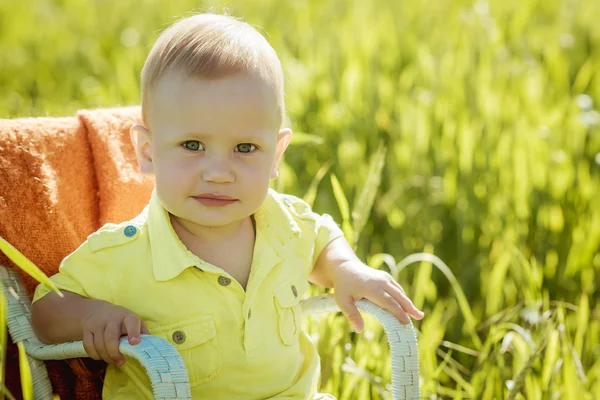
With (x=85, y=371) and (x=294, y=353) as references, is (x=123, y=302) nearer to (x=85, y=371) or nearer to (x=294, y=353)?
(x=85, y=371)

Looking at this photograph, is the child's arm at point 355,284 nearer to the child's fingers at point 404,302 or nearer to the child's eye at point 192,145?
the child's fingers at point 404,302

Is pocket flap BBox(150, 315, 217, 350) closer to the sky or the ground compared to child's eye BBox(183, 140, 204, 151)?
closer to the ground

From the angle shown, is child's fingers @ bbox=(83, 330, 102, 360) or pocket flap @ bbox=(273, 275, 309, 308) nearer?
child's fingers @ bbox=(83, 330, 102, 360)

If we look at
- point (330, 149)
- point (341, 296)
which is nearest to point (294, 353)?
point (341, 296)

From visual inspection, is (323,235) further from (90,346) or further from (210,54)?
(90,346)

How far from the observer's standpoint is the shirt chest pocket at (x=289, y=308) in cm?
204

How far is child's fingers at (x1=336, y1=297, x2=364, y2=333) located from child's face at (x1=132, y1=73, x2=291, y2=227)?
0.37 meters

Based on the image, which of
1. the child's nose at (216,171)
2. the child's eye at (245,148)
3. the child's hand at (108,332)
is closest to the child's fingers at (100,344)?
the child's hand at (108,332)

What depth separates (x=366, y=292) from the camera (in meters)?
2.08

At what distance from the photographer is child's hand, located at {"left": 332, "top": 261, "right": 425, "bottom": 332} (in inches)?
79.7

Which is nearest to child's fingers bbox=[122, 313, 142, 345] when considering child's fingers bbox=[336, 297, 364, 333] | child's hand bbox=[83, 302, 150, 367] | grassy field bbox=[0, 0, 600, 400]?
child's hand bbox=[83, 302, 150, 367]

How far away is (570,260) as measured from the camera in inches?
125

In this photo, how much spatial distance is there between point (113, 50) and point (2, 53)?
0.78 meters

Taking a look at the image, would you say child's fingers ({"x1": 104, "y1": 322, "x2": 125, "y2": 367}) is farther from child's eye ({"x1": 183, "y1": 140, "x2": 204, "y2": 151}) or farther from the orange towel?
the orange towel
